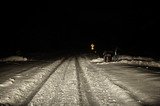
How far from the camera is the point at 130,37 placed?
309 ft

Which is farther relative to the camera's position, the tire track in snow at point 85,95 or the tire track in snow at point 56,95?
the tire track in snow at point 56,95

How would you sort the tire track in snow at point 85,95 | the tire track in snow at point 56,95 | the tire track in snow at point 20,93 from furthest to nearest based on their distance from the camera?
the tire track in snow at point 20,93 → the tire track in snow at point 56,95 → the tire track in snow at point 85,95

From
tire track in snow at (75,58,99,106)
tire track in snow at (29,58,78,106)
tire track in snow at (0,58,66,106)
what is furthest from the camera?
tire track in snow at (0,58,66,106)

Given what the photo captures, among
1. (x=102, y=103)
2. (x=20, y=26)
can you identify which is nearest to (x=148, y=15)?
(x=20, y=26)

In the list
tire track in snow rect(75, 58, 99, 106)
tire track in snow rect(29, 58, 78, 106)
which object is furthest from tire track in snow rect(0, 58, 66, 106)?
tire track in snow rect(75, 58, 99, 106)

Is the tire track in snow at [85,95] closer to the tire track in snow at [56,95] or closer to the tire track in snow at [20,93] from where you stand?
the tire track in snow at [56,95]

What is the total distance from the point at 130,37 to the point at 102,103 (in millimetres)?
85317

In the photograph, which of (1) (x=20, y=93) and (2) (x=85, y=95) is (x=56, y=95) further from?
(1) (x=20, y=93)

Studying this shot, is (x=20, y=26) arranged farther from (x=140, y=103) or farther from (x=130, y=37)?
(x=140, y=103)

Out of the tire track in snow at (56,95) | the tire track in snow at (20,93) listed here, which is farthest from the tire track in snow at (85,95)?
the tire track in snow at (20,93)

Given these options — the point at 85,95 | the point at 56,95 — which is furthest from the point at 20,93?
the point at 85,95

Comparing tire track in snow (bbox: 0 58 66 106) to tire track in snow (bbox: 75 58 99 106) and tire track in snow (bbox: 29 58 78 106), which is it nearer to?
tire track in snow (bbox: 29 58 78 106)

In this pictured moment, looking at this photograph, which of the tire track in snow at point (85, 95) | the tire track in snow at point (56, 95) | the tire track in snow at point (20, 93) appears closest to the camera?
the tire track in snow at point (85, 95)

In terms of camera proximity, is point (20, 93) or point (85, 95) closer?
point (85, 95)
